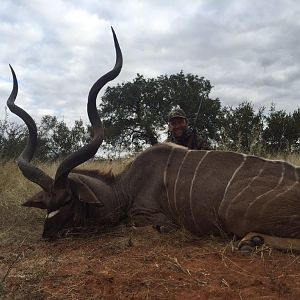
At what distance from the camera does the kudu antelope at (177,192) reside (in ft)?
10.3

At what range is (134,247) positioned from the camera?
126 inches

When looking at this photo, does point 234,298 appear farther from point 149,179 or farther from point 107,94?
point 107,94

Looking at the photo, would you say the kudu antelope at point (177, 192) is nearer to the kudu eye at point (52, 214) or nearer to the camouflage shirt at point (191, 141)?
the kudu eye at point (52, 214)

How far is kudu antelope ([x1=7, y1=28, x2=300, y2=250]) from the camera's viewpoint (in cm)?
315

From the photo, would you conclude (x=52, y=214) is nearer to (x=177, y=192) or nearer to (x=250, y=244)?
(x=177, y=192)

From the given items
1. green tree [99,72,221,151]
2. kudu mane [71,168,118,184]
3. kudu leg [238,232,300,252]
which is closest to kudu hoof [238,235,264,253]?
kudu leg [238,232,300,252]

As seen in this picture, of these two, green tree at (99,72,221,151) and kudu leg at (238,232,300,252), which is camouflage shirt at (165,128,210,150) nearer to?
kudu leg at (238,232,300,252)

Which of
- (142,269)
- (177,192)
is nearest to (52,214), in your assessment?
(177,192)

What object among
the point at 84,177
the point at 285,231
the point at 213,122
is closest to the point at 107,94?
the point at 213,122

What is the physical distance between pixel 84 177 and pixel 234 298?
2531 millimetres

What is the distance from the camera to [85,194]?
3988 millimetres

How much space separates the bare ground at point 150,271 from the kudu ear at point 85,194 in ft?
1.66

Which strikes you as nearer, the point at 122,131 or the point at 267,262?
the point at 267,262

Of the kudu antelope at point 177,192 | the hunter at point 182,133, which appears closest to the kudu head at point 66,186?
the kudu antelope at point 177,192
